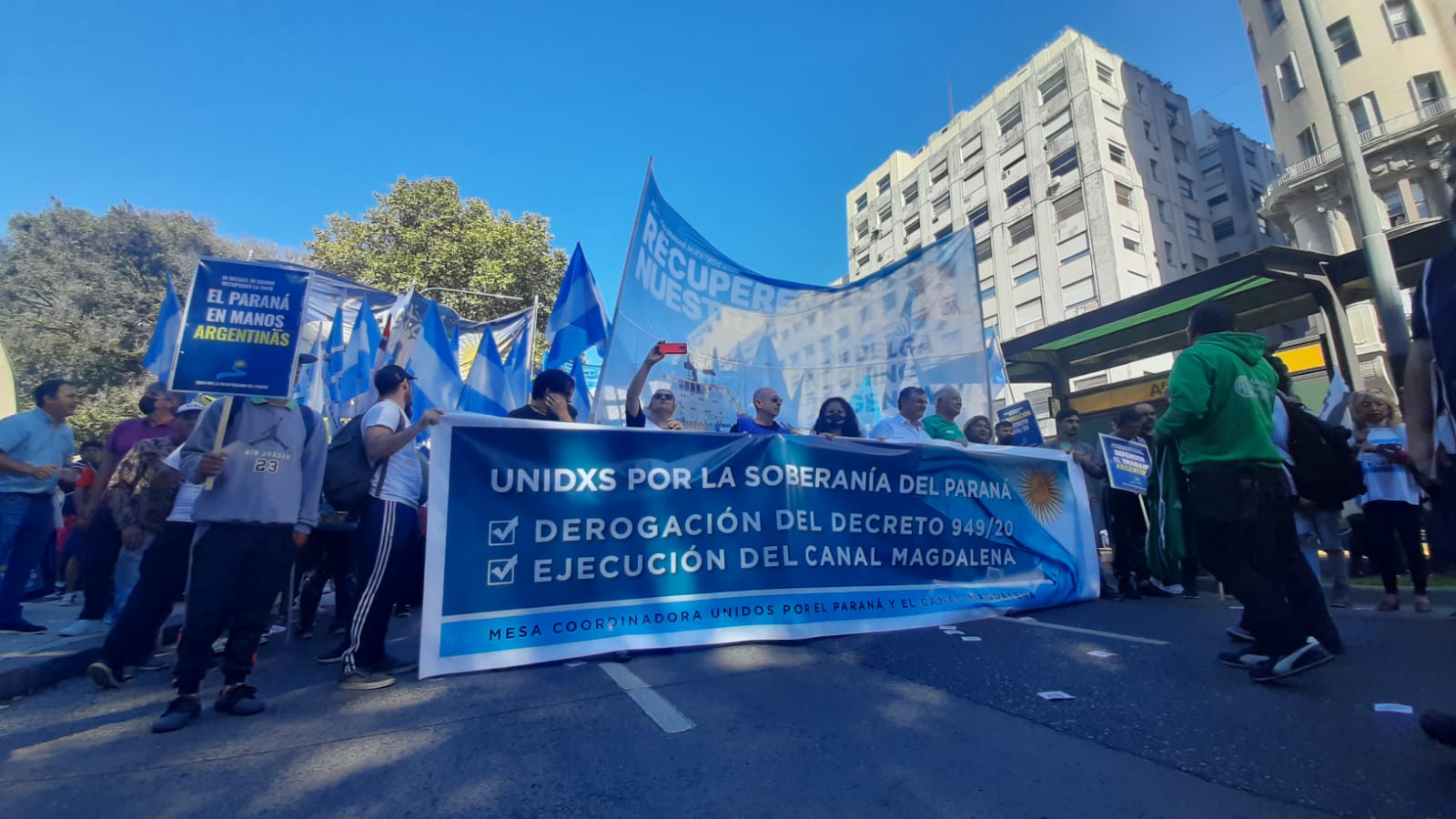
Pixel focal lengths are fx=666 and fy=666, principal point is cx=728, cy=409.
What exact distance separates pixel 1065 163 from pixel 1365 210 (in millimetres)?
26353

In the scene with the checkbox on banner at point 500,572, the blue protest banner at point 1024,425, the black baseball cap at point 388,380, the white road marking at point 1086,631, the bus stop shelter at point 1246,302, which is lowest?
the white road marking at point 1086,631

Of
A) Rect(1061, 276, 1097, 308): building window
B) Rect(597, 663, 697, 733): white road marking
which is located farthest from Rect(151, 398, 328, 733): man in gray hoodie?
Rect(1061, 276, 1097, 308): building window

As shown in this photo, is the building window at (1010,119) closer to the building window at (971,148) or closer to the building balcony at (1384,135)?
the building window at (971,148)

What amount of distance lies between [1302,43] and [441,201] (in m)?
31.7

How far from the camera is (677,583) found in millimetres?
3967

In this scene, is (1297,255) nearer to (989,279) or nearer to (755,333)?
(755,333)

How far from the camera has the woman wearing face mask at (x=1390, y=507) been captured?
187 inches

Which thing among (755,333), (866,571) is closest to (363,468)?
(866,571)

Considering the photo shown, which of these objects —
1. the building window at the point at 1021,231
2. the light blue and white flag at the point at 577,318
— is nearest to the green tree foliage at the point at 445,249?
the light blue and white flag at the point at 577,318

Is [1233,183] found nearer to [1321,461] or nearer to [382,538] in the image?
[1321,461]

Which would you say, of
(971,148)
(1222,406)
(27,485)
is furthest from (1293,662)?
(971,148)

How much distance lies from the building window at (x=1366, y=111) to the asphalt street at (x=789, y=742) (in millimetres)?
29176

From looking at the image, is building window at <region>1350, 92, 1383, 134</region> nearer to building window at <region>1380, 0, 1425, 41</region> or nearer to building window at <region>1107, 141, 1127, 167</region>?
building window at <region>1380, 0, 1425, 41</region>

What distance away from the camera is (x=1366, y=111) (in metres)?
23.5
